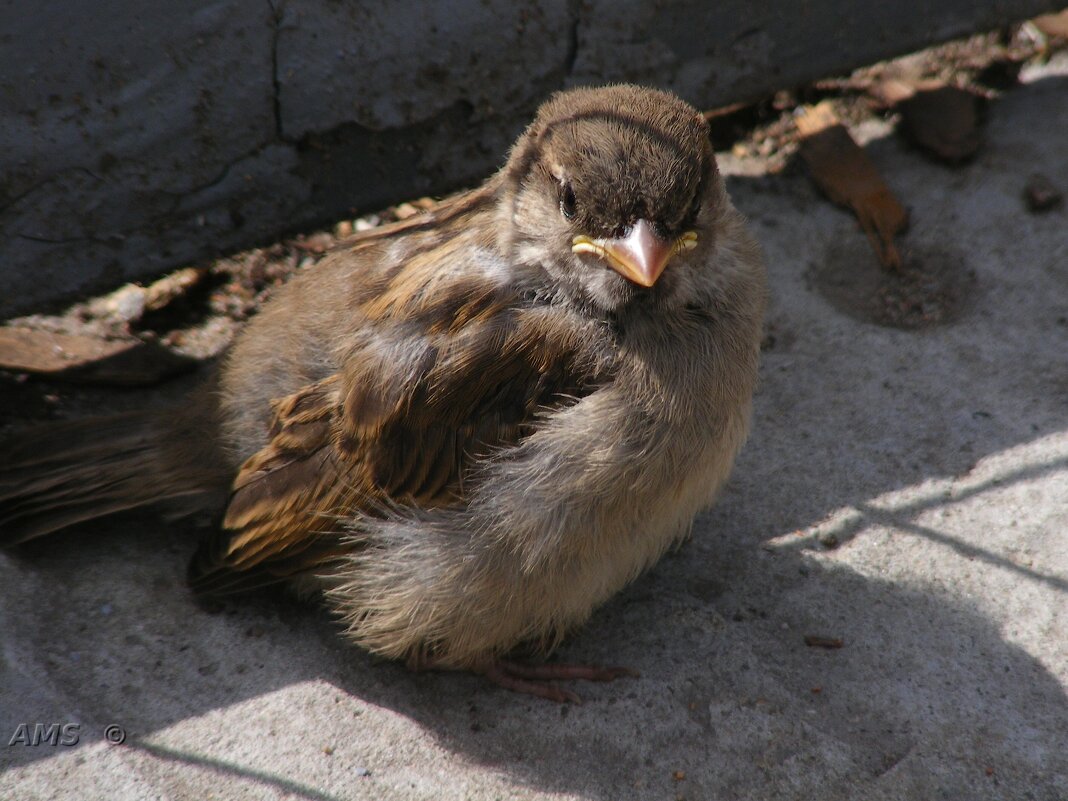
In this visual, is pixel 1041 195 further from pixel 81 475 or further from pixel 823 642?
pixel 81 475

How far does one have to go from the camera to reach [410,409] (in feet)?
10.5

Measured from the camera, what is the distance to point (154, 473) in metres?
3.71

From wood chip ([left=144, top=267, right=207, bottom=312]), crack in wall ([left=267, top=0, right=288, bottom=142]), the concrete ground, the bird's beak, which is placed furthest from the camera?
wood chip ([left=144, top=267, right=207, bottom=312])

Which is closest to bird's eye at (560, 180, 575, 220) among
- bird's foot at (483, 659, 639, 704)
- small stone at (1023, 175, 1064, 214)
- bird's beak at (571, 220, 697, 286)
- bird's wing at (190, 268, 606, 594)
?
bird's beak at (571, 220, 697, 286)

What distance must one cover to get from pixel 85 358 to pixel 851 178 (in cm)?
360

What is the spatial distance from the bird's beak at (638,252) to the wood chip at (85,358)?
2.15m

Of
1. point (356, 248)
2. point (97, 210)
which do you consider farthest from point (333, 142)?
point (97, 210)

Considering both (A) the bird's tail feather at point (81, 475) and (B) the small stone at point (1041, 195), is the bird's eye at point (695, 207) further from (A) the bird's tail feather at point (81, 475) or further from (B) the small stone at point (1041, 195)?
(B) the small stone at point (1041, 195)

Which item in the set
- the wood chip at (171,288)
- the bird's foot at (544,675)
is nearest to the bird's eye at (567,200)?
the bird's foot at (544,675)

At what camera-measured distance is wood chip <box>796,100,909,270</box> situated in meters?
4.97

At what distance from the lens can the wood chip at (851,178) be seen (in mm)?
4973

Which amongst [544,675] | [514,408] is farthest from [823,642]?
[514,408]

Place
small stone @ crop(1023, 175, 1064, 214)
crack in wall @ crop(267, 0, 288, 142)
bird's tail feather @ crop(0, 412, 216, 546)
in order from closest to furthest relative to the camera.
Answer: bird's tail feather @ crop(0, 412, 216, 546) < crack in wall @ crop(267, 0, 288, 142) < small stone @ crop(1023, 175, 1064, 214)

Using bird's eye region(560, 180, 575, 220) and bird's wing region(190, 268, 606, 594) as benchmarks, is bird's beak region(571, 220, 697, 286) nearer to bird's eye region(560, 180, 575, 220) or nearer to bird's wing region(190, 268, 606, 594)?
bird's eye region(560, 180, 575, 220)
